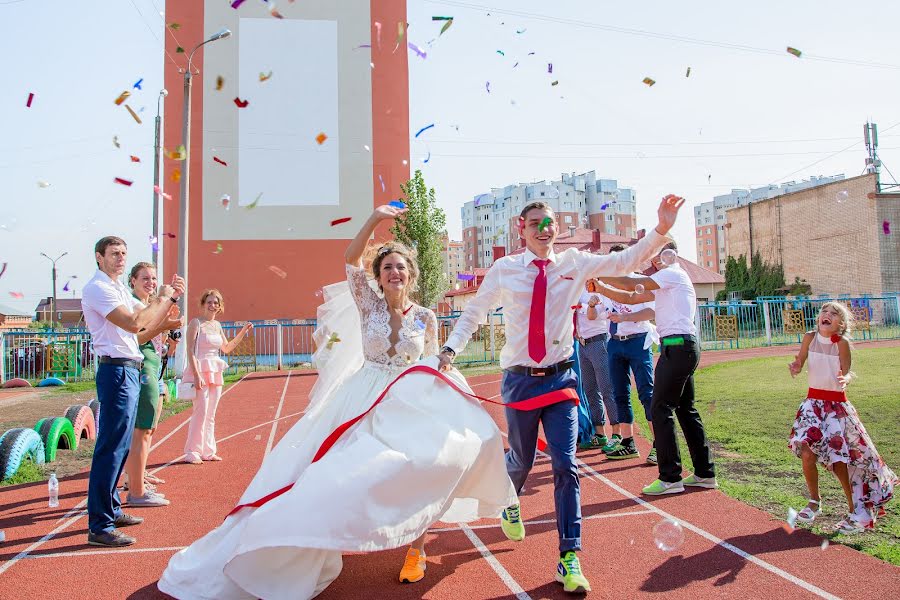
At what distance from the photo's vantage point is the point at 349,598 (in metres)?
3.87

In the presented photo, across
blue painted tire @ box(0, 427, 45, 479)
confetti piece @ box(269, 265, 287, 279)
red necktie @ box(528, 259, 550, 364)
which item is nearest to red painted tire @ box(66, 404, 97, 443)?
blue painted tire @ box(0, 427, 45, 479)

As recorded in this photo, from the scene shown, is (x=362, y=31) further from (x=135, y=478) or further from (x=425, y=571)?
(x=425, y=571)

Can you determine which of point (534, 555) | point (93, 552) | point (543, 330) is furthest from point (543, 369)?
point (93, 552)

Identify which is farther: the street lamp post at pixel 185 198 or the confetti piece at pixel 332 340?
the street lamp post at pixel 185 198

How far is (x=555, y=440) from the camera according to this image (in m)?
4.15

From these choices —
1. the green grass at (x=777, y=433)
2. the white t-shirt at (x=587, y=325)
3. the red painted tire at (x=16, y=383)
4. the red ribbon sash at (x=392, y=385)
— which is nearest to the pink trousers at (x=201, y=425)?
the red ribbon sash at (x=392, y=385)

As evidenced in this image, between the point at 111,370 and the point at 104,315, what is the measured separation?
0.42 meters

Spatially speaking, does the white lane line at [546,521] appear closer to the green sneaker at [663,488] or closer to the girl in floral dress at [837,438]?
the green sneaker at [663,488]

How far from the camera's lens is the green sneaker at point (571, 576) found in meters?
3.82

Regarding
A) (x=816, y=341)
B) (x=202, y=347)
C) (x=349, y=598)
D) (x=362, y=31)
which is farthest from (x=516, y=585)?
(x=362, y=31)

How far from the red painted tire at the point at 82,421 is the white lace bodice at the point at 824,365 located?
858cm

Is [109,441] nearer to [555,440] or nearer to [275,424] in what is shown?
[555,440]

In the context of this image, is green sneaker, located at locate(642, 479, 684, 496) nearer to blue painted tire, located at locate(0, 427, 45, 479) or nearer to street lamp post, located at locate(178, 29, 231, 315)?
blue painted tire, located at locate(0, 427, 45, 479)

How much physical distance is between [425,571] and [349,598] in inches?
23.5
